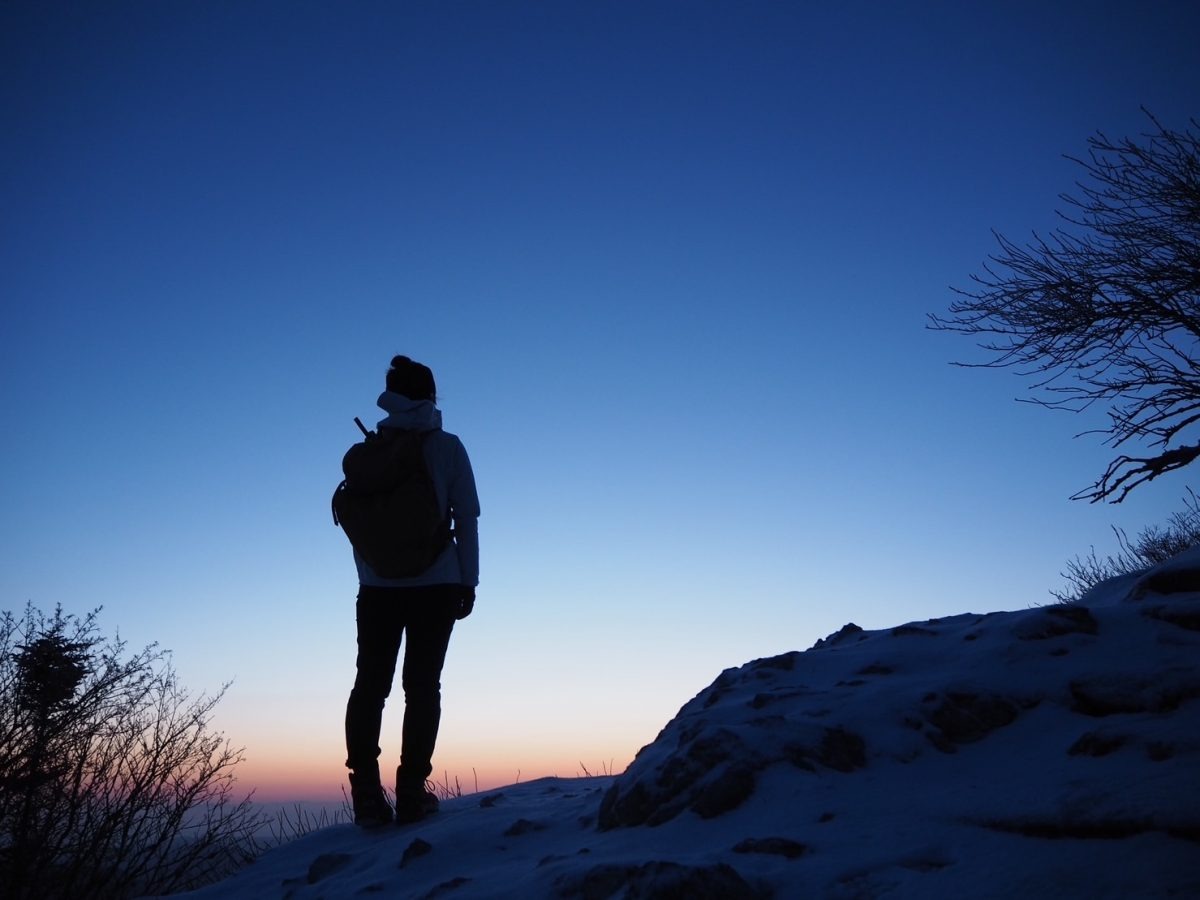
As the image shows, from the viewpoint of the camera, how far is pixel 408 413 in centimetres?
403

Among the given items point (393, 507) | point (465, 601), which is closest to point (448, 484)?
point (393, 507)

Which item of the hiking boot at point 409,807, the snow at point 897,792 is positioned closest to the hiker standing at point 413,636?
the hiking boot at point 409,807

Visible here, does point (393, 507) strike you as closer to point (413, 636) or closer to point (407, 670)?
point (413, 636)

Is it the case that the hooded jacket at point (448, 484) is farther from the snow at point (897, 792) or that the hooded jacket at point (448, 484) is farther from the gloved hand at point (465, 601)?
the snow at point (897, 792)

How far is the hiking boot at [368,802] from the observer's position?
386cm

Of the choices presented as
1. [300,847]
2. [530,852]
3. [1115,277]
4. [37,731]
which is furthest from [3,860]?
[1115,277]

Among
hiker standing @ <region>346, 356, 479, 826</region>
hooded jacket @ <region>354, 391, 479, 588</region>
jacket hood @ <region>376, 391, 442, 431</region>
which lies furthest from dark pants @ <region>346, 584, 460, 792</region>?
jacket hood @ <region>376, 391, 442, 431</region>

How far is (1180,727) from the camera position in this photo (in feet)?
7.49

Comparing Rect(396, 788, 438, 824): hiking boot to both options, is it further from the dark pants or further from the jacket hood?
the jacket hood

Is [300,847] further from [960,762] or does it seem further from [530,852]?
[960,762]

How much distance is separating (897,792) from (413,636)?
230 centimetres

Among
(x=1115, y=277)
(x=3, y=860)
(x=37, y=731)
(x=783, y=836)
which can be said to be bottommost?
(x=783, y=836)

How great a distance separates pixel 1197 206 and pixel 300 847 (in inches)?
337

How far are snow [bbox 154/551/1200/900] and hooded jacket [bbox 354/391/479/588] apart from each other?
114 centimetres
